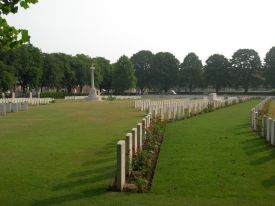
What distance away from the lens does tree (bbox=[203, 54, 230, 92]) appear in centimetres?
8994

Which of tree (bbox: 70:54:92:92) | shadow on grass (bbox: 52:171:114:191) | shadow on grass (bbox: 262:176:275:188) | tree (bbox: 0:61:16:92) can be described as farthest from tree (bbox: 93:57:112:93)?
shadow on grass (bbox: 262:176:275:188)

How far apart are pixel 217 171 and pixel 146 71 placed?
9298 cm

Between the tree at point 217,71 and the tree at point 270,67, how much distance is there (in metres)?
7.98

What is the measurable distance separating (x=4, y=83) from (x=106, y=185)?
5155 centimetres

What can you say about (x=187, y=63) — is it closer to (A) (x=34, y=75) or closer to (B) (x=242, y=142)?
(A) (x=34, y=75)

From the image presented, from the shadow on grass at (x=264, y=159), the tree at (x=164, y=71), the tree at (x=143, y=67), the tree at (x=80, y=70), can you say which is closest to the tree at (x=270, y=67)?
the tree at (x=164, y=71)

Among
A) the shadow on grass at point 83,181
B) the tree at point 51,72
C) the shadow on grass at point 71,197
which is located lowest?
the shadow on grass at point 71,197

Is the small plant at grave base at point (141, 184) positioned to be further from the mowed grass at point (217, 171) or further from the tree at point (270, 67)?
the tree at point (270, 67)

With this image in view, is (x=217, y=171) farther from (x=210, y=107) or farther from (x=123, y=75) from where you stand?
(x=123, y=75)

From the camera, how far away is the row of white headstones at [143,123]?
753 centimetres

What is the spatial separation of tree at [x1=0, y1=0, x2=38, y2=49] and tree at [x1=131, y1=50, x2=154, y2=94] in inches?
3734

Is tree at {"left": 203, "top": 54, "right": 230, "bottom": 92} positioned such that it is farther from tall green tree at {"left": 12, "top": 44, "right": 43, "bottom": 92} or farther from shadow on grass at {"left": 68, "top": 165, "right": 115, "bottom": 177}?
shadow on grass at {"left": 68, "top": 165, "right": 115, "bottom": 177}

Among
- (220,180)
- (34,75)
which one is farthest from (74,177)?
(34,75)

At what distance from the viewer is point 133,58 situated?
106 m
